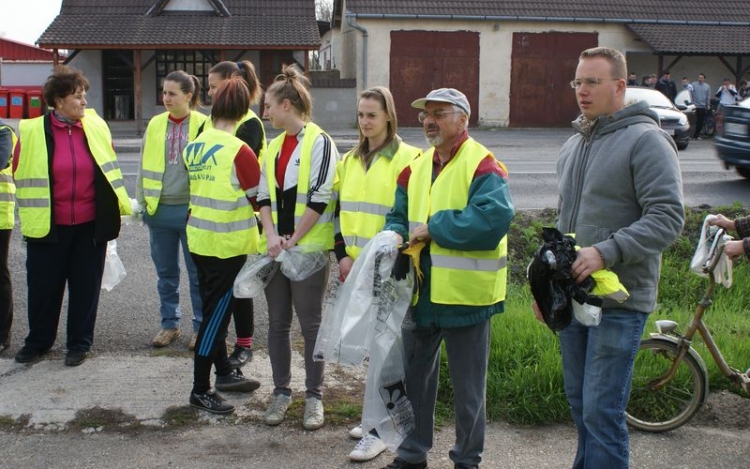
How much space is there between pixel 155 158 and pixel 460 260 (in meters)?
2.91

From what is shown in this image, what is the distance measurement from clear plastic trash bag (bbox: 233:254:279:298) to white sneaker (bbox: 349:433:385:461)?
103cm

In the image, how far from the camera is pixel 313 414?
4.93 meters

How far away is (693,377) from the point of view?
5.02 meters

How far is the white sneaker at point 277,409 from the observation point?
4.93 metres

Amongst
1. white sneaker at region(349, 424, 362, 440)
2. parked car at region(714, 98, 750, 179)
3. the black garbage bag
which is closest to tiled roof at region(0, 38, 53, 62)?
parked car at region(714, 98, 750, 179)

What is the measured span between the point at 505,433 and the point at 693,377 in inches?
45.6

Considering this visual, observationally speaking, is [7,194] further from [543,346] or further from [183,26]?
[183,26]

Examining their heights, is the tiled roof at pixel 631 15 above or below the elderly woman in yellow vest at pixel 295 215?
above

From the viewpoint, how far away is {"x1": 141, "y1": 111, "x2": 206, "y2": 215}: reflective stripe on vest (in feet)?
19.8

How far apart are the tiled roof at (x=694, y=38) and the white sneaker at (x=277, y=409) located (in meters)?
27.9

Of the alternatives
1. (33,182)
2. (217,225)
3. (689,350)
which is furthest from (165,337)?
(689,350)

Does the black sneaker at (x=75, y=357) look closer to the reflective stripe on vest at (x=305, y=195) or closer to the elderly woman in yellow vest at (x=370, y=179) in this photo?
the reflective stripe on vest at (x=305, y=195)

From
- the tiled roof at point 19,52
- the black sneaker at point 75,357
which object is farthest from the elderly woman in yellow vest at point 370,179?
the tiled roof at point 19,52

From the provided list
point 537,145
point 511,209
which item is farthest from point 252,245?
point 537,145
